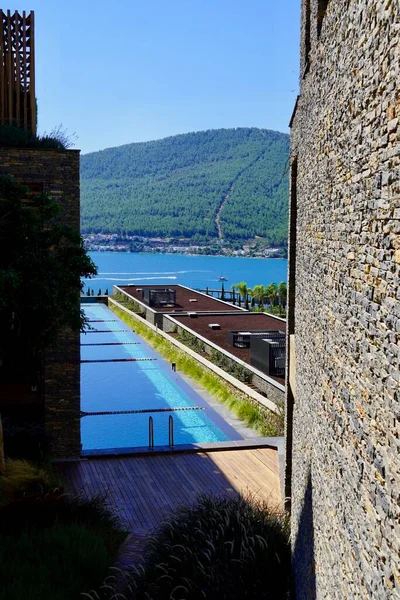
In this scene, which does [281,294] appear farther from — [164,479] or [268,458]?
[164,479]

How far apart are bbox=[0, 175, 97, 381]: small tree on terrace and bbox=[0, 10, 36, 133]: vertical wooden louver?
13.3 feet

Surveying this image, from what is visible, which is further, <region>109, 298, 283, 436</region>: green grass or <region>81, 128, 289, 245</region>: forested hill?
<region>81, 128, 289, 245</region>: forested hill

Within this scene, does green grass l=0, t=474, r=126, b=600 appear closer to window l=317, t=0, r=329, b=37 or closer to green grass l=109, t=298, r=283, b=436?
green grass l=109, t=298, r=283, b=436

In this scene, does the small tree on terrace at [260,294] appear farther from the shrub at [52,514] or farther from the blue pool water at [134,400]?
the shrub at [52,514]

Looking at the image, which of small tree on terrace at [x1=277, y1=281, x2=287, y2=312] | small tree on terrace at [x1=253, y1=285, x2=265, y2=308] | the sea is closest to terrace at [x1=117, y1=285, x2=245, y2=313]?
small tree on terrace at [x1=253, y1=285, x2=265, y2=308]

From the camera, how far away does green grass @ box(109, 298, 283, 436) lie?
14453 mm

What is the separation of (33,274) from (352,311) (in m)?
5.39

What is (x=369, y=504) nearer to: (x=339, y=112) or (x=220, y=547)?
(x=339, y=112)

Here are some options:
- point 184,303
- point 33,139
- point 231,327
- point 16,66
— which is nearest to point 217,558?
point 33,139

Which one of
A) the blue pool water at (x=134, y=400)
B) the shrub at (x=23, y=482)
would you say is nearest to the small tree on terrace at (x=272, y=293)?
the blue pool water at (x=134, y=400)

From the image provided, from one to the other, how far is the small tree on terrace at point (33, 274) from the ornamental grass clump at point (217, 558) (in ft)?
10.0

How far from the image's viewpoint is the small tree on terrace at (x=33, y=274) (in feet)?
28.1

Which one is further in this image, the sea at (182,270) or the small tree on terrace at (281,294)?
the sea at (182,270)

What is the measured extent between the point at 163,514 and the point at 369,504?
22.1 feet
